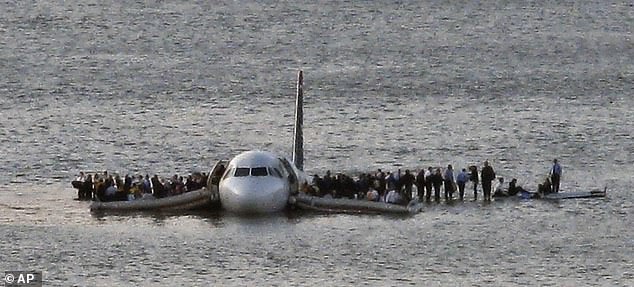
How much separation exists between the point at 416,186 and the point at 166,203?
9936 millimetres

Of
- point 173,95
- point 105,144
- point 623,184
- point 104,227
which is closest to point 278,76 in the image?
point 173,95

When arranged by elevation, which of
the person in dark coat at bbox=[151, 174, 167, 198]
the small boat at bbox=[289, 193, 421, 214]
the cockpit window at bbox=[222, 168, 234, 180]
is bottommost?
the small boat at bbox=[289, 193, 421, 214]

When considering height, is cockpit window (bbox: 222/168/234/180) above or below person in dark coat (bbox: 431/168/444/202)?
above

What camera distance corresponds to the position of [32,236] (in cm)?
6362

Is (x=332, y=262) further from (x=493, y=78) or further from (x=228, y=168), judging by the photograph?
(x=493, y=78)

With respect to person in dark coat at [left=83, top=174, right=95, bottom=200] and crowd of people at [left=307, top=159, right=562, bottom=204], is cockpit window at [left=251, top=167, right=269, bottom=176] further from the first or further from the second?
person in dark coat at [left=83, top=174, right=95, bottom=200]

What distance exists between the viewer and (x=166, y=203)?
6875 cm

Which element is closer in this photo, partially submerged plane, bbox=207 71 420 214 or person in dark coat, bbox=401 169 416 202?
partially submerged plane, bbox=207 71 420 214

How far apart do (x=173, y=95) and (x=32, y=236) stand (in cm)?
4696

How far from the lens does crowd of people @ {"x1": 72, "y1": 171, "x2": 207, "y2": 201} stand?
6944cm

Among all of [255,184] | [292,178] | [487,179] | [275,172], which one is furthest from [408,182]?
[255,184]

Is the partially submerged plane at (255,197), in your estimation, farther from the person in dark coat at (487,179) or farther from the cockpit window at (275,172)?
the person in dark coat at (487,179)

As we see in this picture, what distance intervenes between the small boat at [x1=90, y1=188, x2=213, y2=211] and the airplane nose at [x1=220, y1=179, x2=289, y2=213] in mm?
1126

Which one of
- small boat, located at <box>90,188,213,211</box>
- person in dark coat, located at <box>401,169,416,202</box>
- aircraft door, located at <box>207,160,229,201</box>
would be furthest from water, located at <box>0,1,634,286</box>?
aircraft door, located at <box>207,160,229,201</box>
